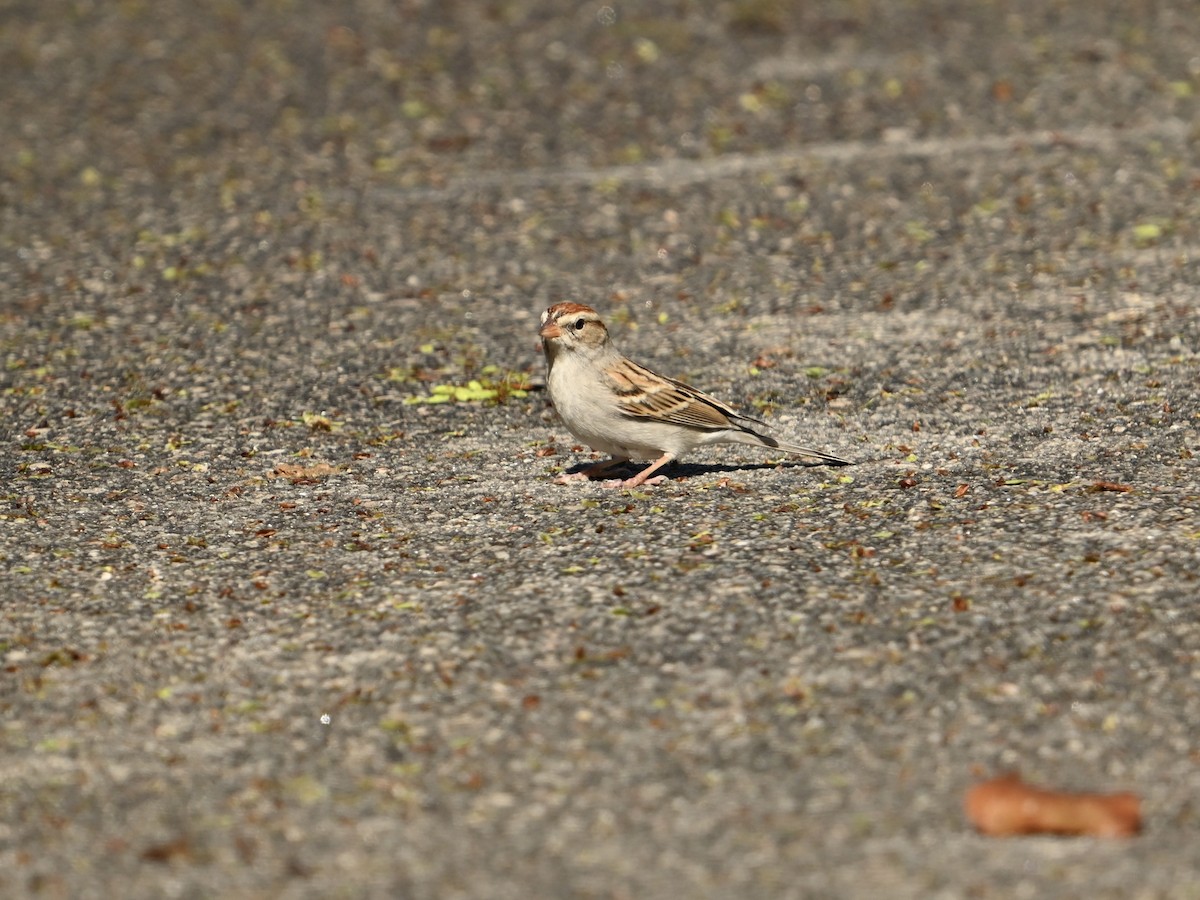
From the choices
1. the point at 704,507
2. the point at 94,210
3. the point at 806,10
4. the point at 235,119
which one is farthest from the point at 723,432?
the point at 806,10

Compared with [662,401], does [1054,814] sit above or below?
below

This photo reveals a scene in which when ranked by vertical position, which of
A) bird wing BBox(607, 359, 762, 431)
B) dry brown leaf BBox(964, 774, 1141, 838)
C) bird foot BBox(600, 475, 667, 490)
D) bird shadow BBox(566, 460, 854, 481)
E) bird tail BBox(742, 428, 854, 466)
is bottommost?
dry brown leaf BBox(964, 774, 1141, 838)

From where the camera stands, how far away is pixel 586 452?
9398 mm

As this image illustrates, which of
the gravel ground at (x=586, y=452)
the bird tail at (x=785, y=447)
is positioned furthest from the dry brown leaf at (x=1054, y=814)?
the bird tail at (x=785, y=447)

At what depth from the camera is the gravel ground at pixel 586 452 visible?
5.40m

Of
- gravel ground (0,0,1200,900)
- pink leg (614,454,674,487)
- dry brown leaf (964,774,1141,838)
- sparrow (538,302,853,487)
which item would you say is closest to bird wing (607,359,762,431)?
sparrow (538,302,853,487)

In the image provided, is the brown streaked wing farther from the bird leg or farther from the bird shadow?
the bird shadow

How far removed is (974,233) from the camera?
13.1 meters

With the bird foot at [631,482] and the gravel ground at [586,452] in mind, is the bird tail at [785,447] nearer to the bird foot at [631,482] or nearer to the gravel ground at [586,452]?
the gravel ground at [586,452]

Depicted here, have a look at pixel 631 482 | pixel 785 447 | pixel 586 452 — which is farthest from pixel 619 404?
pixel 586 452

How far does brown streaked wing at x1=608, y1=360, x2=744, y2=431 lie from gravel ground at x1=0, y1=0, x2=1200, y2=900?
1.23 feet

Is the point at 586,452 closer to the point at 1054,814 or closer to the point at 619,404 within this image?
the point at 619,404

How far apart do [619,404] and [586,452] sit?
1.14m

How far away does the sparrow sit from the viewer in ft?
27.3
